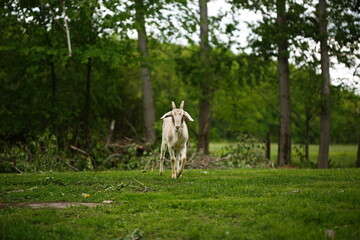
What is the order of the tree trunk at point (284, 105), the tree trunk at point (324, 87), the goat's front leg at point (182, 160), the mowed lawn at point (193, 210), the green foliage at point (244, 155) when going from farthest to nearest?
the tree trunk at point (284, 105) → the tree trunk at point (324, 87) → the green foliage at point (244, 155) → the goat's front leg at point (182, 160) → the mowed lawn at point (193, 210)

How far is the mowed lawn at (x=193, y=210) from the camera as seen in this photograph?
7.21 meters

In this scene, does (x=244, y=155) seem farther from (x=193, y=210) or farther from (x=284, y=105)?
(x=193, y=210)

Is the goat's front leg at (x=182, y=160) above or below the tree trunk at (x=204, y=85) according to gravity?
below

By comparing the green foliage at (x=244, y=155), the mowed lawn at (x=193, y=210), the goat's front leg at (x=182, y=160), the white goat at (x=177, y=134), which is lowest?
the green foliage at (x=244, y=155)

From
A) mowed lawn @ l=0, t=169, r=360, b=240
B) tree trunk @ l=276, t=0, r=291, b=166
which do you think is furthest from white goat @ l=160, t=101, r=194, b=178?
tree trunk @ l=276, t=0, r=291, b=166

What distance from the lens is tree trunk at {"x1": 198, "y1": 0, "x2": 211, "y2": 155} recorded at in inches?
1048

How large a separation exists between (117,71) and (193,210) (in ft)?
71.7

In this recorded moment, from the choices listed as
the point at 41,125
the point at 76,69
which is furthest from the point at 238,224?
the point at 76,69

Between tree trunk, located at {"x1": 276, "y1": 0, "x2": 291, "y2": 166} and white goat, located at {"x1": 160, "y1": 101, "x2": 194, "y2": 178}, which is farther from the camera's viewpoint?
tree trunk, located at {"x1": 276, "y1": 0, "x2": 291, "y2": 166}

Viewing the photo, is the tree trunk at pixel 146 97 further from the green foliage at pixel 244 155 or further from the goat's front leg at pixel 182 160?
the goat's front leg at pixel 182 160

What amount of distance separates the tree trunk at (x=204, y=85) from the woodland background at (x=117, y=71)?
0.06 meters

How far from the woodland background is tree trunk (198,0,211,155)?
0.06 meters

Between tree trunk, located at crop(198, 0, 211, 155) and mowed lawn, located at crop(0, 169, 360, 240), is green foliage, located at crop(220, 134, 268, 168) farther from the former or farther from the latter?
mowed lawn, located at crop(0, 169, 360, 240)

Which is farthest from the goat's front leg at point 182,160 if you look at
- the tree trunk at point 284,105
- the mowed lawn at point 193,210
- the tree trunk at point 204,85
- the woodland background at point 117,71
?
the tree trunk at point 204,85
